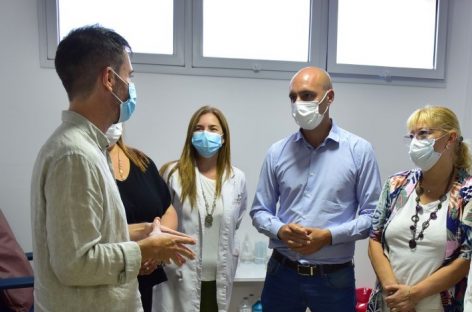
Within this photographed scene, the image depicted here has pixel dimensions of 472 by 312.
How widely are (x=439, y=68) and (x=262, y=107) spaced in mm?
1375

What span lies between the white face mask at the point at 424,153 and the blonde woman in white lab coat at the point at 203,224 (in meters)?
0.92

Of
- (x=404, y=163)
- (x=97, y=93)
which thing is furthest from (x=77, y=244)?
(x=404, y=163)

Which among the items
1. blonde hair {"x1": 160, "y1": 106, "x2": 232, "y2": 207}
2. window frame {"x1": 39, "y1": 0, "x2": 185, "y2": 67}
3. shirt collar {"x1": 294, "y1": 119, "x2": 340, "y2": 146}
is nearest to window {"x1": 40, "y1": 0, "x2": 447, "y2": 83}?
window frame {"x1": 39, "y1": 0, "x2": 185, "y2": 67}

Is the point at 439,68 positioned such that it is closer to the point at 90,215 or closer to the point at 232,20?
the point at 232,20

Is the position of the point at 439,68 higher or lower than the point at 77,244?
higher

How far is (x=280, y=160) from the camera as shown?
1.89m

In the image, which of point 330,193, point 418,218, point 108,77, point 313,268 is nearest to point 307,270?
point 313,268

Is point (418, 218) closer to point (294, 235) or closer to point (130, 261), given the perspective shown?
point (294, 235)

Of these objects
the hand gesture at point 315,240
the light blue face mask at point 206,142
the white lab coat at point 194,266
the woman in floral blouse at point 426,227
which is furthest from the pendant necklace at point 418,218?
the light blue face mask at point 206,142

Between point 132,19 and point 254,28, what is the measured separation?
33.3 inches

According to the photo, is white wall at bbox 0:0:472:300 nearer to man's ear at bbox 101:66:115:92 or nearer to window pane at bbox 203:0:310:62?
window pane at bbox 203:0:310:62

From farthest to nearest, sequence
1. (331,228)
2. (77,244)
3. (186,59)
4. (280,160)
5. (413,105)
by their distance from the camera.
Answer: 1. (413,105)
2. (186,59)
3. (280,160)
4. (331,228)
5. (77,244)

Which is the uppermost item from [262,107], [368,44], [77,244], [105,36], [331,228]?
[368,44]

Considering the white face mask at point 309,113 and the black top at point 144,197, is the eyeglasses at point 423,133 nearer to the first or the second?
the white face mask at point 309,113
